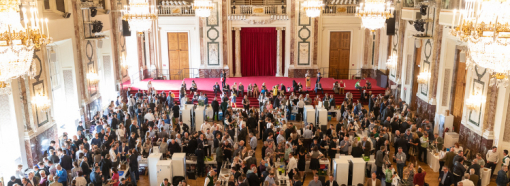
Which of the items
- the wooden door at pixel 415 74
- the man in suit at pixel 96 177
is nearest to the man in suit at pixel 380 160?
the man in suit at pixel 96 177

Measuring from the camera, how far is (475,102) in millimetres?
12992

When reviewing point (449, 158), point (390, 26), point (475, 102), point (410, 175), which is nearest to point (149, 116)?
point (410, 175)

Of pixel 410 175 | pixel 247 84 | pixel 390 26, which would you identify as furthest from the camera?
pixel 247 84

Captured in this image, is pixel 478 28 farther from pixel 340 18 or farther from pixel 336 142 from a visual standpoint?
pixel 340 18

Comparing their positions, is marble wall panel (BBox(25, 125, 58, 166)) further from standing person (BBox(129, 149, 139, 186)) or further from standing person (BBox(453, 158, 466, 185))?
standing person (BBox(453, 158, 466, 185))

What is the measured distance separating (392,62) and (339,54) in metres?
4.65

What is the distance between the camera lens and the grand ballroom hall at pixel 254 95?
10156 mm

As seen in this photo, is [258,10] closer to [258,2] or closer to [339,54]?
[258,2]

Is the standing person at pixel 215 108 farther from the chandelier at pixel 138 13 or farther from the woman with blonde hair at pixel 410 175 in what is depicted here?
the woman with blonde hair at pixel 410 175

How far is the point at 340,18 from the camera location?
23.5 m

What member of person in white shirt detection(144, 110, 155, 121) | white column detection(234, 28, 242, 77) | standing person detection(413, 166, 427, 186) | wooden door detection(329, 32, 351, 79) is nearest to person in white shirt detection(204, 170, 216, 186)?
standing person detection(413, 166, 427, 186)

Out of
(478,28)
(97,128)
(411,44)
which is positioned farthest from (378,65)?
(478,28)

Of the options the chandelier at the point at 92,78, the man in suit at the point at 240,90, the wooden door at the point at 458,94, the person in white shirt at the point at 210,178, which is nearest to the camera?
the person in white shirt at the point at 210,178

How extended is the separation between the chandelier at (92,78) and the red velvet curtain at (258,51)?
9388 millimetres
